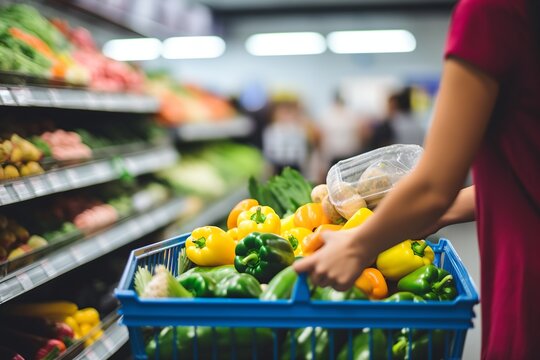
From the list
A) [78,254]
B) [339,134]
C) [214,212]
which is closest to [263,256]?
[78,254]

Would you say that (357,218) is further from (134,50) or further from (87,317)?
(134,50)

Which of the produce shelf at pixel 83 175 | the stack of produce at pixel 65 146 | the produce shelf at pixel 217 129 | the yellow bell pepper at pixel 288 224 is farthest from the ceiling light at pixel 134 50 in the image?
the yellow bell pepper at pixel 288 224

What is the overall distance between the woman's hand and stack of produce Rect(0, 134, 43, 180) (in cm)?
208

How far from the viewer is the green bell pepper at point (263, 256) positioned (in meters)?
1.65

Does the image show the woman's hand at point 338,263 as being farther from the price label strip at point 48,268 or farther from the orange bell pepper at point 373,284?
the price label strip at point 48,268

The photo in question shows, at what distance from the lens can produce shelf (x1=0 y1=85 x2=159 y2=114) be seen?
9.46 ft

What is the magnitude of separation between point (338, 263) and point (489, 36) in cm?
51

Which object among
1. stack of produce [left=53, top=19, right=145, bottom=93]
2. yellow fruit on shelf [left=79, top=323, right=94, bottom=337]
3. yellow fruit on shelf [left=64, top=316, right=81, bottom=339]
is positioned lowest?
yellow fruit on shelf [left=79, top=323, right=94, bottom=337]

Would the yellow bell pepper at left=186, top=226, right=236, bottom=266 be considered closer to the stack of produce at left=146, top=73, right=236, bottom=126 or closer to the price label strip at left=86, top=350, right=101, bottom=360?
the price label strip at left=86, top=350, right=101, bottom=360

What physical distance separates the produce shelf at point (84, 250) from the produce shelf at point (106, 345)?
40 cm

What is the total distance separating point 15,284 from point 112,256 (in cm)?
190

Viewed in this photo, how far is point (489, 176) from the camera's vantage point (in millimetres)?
1312

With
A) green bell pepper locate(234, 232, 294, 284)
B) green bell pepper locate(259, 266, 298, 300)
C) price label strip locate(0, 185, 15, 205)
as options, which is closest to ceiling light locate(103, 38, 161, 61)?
price label strip locate(0, 185, 15, 205)

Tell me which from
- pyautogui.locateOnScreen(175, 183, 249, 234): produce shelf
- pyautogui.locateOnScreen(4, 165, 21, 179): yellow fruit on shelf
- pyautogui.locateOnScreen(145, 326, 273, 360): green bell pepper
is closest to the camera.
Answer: pyautogui.locateOnScreen(145, 326, 273, 360): green bell pepper
